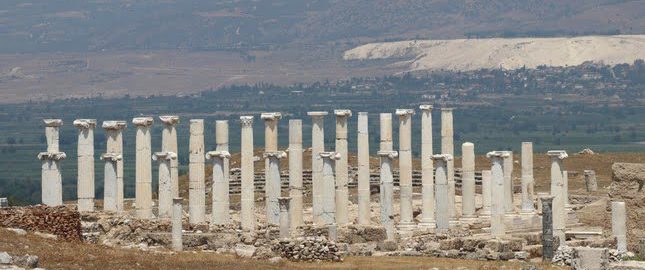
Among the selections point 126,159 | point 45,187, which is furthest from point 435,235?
point 126,159

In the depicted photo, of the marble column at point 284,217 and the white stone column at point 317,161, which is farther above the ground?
the white stone column at point 317,161

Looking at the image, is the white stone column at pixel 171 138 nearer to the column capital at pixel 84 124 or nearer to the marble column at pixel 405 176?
the column capital at pixel 84 124

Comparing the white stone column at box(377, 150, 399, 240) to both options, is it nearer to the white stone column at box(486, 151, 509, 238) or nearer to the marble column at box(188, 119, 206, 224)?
the white stone column at box(486, 151, 509, 238)

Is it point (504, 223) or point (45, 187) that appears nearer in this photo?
point (45, 187)

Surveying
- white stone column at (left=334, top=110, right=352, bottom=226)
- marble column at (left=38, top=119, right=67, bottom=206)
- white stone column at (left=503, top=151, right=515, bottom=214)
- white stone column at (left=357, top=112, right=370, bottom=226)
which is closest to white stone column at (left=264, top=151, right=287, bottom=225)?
white stone column at (left=334, top=110, right=352, bottom=226)

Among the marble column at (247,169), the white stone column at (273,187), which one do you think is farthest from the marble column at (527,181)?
the marble column at (247,169)

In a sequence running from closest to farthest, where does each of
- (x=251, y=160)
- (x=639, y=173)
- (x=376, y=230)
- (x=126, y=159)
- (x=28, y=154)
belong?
(x=639, y=173) → (x=376, y=230) → (x=251, y=160) → (x=126, y=159) → (x=28, y=154)

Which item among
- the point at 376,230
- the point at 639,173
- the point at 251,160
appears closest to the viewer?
the point at 639,173

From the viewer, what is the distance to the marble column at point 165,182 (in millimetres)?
65625

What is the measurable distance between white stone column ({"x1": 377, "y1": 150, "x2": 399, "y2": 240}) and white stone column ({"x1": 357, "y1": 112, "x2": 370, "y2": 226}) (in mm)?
1852

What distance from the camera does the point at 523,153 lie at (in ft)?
247

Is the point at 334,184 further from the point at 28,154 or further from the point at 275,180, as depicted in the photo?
the point at 28,154

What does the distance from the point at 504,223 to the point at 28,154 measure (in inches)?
5004

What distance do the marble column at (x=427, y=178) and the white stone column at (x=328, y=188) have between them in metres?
4.12
